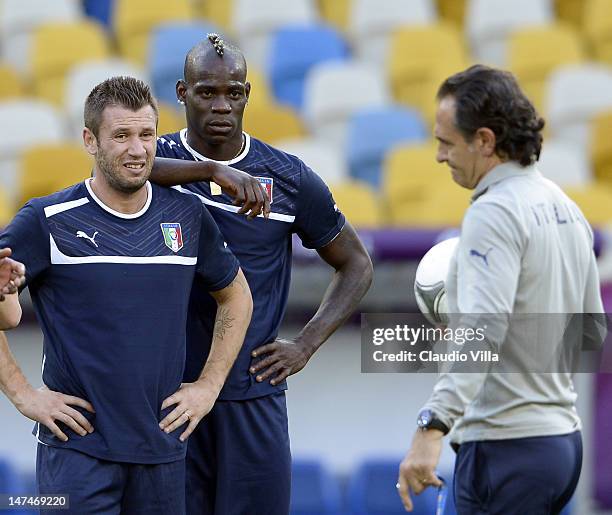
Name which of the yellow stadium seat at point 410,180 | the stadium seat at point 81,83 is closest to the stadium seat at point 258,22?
the stadium seat at point 81,83

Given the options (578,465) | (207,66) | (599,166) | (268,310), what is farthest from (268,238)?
(599,166)

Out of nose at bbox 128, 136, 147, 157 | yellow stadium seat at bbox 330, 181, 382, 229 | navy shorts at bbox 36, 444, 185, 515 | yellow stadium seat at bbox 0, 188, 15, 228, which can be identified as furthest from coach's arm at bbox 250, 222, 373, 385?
yellow stadium seat at bbox 0, 188, 15, 228

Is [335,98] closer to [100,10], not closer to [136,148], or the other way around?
[100,10]

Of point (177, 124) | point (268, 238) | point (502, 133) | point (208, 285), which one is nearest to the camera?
point (502, 133)

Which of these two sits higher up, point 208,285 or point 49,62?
point 49,62

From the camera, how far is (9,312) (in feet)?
11.5

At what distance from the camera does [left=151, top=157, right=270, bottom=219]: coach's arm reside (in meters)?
3.83

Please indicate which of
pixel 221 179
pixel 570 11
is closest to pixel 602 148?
pixel 570 11

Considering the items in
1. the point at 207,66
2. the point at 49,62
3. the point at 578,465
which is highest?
the point at 49,62

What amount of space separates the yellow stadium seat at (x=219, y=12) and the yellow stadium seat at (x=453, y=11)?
2.13 metres

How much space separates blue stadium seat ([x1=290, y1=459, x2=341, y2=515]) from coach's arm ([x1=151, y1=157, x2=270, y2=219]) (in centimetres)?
289

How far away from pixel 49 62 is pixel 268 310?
5755 mm

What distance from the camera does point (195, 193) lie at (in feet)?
13.4

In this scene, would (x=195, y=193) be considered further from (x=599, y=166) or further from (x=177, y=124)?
(x=599, y=166)
